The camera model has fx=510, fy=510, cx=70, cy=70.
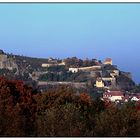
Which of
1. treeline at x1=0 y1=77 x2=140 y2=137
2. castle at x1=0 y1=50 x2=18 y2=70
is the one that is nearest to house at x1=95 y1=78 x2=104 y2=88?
castle at x1=0 y1=50 x2=18 y2=70

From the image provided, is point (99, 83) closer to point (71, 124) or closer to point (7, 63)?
point (7, 63)

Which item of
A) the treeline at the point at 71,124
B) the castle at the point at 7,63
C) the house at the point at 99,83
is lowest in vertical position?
the treeline at the point at 71,124

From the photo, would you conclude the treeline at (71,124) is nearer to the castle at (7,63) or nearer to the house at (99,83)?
the house at (99,83)

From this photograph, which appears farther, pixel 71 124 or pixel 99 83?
pixel 99 83

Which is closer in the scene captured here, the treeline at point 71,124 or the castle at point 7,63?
the treeline at point 71,124

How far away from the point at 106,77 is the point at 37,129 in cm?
6433

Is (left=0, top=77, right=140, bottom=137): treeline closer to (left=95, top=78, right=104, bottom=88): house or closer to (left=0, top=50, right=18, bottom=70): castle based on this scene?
(left=95, top=78, right=104, bottom=88): house

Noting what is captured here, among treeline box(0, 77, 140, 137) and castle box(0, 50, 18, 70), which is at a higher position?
castle box(0, 50, 18, 70)

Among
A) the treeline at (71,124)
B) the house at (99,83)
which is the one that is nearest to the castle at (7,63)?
the house at (99,83)

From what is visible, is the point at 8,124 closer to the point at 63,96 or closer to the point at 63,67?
the point at 63,96

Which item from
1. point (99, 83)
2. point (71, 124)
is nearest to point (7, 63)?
point (99, 83)

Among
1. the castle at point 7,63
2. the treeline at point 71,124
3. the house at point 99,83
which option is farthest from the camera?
the castle at point 7,63

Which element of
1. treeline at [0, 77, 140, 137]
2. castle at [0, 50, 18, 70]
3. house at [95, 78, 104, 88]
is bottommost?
treeline at [0, 77, 140, 137]

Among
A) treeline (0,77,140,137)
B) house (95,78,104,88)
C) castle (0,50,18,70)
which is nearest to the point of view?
treeline (0,77,140,137)
